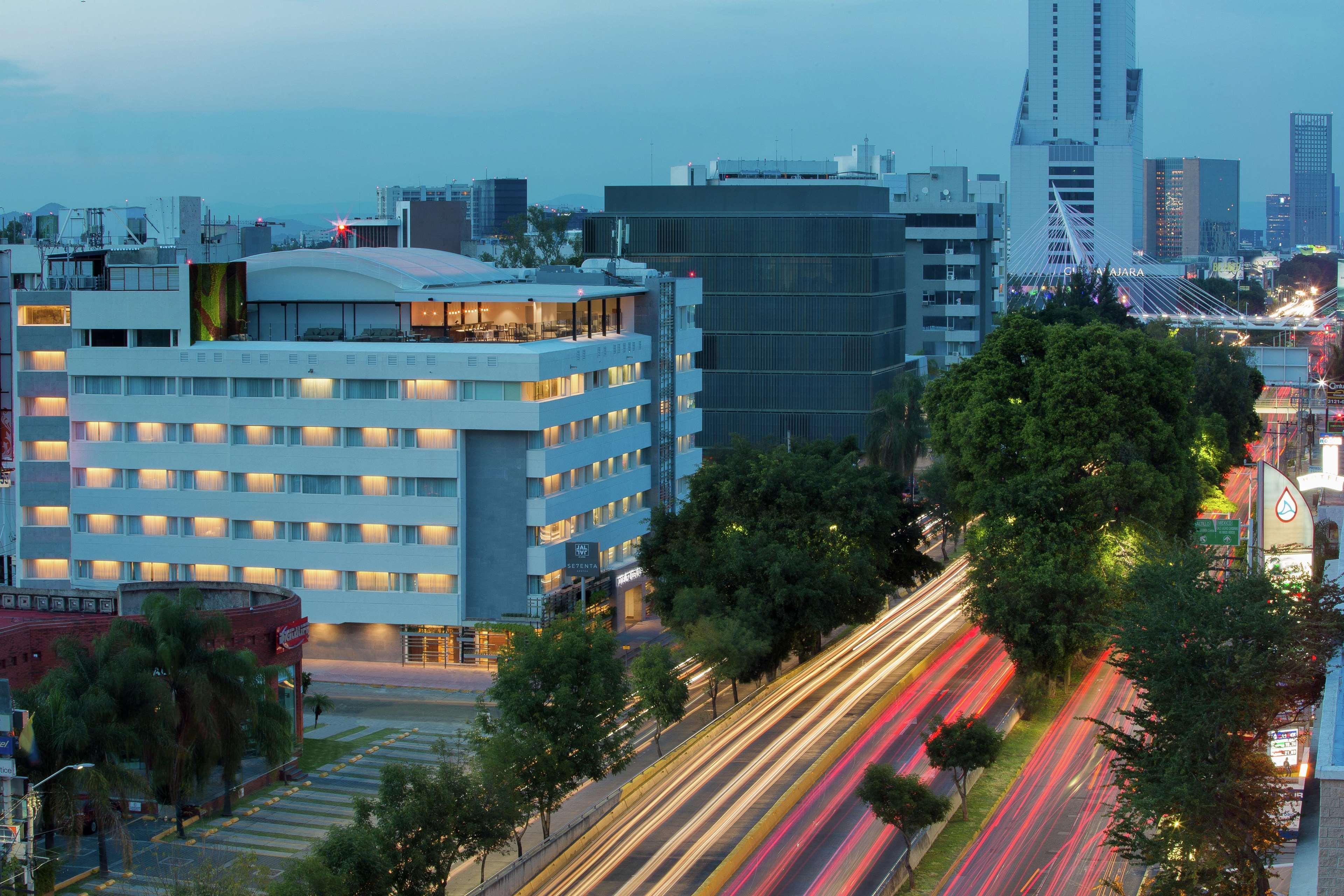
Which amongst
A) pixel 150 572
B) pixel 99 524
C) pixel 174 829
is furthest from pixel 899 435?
pixel 174 829

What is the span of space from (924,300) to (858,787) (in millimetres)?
104158

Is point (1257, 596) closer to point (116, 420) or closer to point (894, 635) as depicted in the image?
point (894, 635)

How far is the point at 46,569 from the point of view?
2857 inches

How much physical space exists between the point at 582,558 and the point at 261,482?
44.7 feet

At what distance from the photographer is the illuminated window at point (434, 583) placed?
6725 cm

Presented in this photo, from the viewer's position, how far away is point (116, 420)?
2751 inches

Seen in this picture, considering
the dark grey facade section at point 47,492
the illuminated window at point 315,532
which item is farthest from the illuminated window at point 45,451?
the illuminated window at point 315,532

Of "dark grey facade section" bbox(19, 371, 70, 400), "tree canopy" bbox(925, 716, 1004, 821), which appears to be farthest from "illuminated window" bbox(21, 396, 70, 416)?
"tree canopy" bbox(925, 716, 1004, 821)

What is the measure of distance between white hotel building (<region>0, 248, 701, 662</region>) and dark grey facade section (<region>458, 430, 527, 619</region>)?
83 millimetres

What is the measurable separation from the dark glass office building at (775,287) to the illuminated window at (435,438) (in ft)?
142

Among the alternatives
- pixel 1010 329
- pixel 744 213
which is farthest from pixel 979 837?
pixel 744 213

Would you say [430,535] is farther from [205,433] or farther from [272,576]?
[205,433]

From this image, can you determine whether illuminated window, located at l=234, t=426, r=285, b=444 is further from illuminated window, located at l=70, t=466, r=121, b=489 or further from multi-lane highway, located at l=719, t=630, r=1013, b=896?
multi-lane highway, located at l=719, t=630, r=1013, b=896

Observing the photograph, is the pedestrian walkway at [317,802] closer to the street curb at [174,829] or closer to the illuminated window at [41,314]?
the street curb at [174,829]
